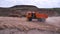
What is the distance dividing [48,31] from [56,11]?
1.71 feet

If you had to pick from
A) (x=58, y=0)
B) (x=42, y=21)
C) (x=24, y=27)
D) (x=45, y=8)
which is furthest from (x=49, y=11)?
(x=24, y=27)

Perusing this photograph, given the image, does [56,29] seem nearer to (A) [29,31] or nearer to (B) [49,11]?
(A) [29,31]

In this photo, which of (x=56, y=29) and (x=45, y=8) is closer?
(x=56, y=29)

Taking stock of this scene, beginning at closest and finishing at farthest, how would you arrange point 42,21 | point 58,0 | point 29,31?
point 29,31
point 42,21
point 58,0

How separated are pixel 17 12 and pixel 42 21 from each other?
0.39 meters

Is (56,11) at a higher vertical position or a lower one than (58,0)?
lower

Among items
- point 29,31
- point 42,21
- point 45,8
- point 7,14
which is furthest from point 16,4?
point 29,31

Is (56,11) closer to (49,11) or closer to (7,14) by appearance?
(49,11)

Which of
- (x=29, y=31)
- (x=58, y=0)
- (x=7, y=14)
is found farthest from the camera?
(x=58, y=0)

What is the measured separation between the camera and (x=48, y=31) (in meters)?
0.96

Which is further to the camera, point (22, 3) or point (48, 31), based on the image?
point (22, 3)

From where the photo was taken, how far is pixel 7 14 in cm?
137

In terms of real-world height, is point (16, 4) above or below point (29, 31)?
above

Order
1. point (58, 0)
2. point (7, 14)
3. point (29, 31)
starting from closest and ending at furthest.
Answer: point (29, 31) → point (7, 14) → point (58, 0)
